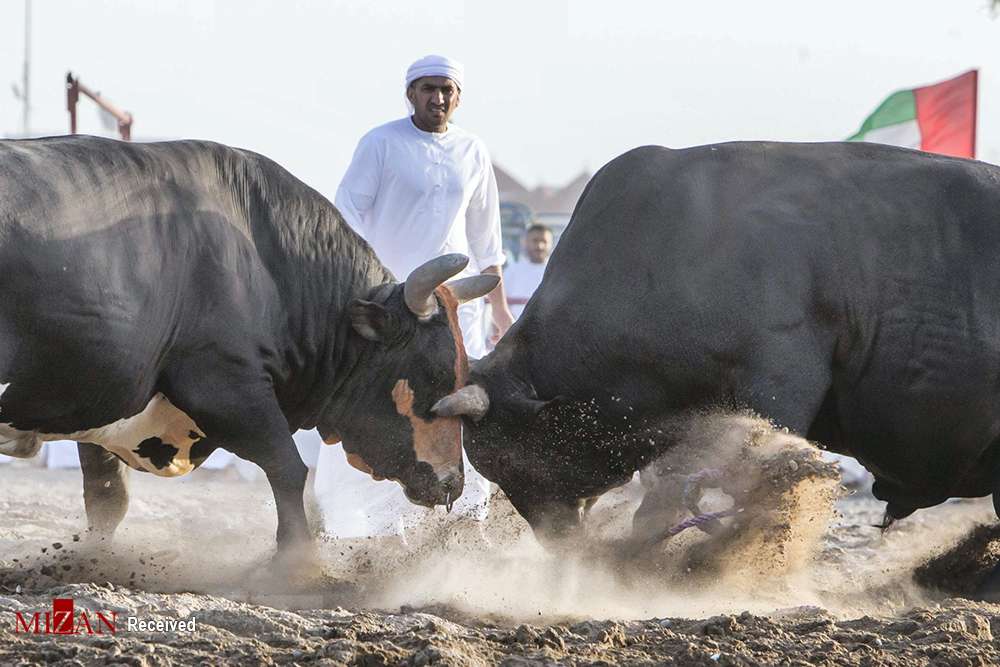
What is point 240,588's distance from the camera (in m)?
5.04

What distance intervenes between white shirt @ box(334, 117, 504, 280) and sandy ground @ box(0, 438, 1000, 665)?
1268mm

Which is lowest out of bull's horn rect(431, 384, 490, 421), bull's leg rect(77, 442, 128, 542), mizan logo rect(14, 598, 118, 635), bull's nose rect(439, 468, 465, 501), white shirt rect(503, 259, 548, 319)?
white shirt rect(503, 259, 548, 319)

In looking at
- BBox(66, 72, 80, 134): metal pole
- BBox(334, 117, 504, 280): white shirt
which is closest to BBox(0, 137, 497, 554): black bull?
BBox(334, 117, 504, 280): white shirt

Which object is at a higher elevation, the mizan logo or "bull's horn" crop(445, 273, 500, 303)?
"bull's horn" crop(445, 273, 500, 303)

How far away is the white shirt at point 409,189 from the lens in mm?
6668

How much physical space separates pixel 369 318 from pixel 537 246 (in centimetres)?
596

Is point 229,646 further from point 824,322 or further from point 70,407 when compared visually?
point 824,322

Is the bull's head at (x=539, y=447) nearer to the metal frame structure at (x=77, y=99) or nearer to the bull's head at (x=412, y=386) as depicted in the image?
the bull's head at (x=412, y=386)

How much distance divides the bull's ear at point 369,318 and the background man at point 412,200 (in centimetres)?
131

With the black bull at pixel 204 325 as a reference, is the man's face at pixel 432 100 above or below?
above

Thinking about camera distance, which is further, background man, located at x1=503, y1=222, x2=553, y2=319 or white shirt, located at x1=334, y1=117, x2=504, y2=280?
background man, located at x1=503, y1=222, x2=553, y2=319

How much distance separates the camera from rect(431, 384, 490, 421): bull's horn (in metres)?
5.36

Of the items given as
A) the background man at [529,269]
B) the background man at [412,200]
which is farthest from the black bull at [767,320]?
the background man at [529,269]

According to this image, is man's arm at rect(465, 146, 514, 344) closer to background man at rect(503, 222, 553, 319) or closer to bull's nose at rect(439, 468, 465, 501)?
bull's nose at rect(439, 468, 465, 501)
